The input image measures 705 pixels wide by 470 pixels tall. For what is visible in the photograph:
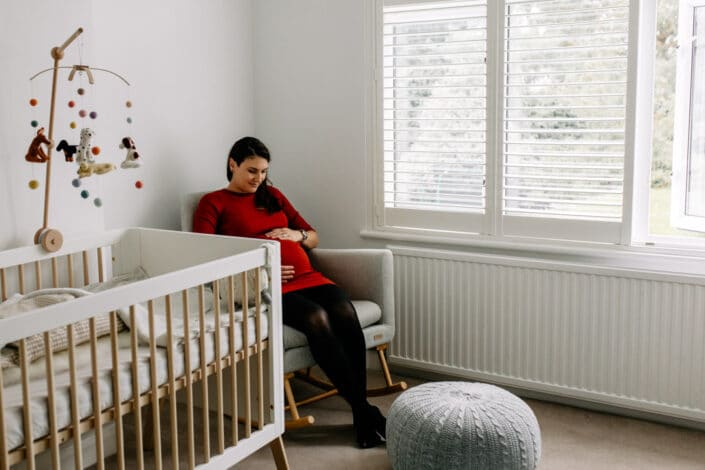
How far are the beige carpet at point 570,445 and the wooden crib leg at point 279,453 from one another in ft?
0.36

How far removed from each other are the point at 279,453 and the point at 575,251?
1.35 m

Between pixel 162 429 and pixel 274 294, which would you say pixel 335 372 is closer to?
pixel 274 294

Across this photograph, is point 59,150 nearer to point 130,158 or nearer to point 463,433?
point 130,158

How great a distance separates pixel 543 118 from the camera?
2830 mm

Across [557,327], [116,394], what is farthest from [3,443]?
[557,327]

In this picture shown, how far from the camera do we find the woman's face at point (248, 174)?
9.28 ft

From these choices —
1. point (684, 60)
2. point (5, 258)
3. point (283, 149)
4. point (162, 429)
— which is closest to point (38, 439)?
point (5, 258)

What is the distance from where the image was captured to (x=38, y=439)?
63.4 inches

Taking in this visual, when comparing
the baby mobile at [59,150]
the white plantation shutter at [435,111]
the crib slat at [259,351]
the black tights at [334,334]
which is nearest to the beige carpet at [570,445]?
the black tights at [334,334]

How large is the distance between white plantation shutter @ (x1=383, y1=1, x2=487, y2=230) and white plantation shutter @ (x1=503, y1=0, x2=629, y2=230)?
0.44ft

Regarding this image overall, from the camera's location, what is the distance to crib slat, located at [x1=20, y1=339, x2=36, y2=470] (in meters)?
1.52

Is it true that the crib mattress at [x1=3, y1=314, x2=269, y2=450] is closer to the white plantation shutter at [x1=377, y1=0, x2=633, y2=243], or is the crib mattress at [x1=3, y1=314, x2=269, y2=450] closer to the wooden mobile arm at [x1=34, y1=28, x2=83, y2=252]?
the wooden mobile arm at [x1=34, y1=28, x2=83, y2=252]

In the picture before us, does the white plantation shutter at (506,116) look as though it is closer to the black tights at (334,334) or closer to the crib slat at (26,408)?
the black tights at (334,334)

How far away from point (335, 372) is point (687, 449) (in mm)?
1267
